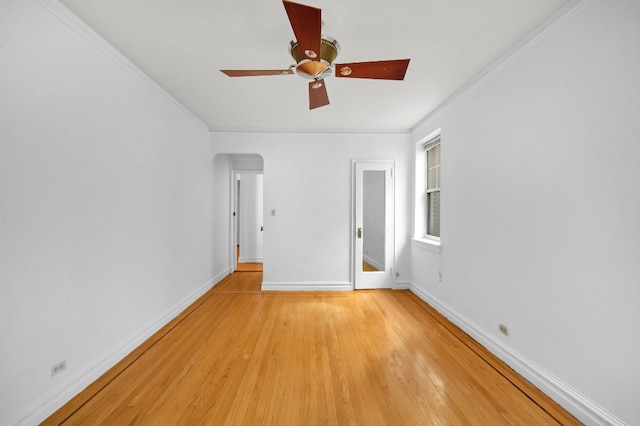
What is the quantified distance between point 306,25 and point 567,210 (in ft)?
6.51

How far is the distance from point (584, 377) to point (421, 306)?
2.08 m

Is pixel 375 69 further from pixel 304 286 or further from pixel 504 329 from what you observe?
pixel 304 286

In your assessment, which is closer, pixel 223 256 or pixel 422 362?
pixel 422 362

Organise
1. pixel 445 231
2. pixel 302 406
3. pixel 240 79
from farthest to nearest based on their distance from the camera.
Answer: pixel 445 231, pixel 240 79, pixel 302 406

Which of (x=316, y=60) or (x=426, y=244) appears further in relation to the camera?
(x=426, y=244)

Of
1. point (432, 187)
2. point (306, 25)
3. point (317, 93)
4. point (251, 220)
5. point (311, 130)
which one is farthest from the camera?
point (251, 220)

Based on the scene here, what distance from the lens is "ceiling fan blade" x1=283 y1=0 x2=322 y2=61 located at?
124 centimetres

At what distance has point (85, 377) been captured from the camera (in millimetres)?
1999

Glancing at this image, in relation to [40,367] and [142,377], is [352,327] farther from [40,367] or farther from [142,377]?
[40,367]

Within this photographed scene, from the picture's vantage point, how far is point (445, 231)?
343 centimetres

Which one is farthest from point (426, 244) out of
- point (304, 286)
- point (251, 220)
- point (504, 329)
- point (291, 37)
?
point (251, 220)

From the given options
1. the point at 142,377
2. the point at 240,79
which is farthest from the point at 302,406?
the point at 240,79

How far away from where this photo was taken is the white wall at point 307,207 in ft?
14.8

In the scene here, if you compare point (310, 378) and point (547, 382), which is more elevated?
point (547, 382)
